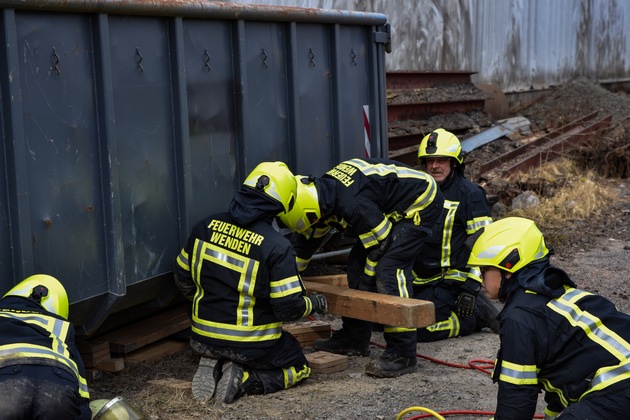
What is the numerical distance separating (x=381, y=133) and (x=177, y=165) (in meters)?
2.50

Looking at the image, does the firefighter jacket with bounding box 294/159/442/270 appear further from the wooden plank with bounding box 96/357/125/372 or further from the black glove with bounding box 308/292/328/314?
the wooden plank with bounding box 96/357/125/372

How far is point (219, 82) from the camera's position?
597 cm

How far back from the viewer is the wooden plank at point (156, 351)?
5883 millimetres

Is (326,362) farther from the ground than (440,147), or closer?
closer

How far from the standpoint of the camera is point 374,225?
6.03m

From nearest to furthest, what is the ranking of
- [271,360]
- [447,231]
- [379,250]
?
[271,360] → [379,250] → [447,231]

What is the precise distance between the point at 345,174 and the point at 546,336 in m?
2.46

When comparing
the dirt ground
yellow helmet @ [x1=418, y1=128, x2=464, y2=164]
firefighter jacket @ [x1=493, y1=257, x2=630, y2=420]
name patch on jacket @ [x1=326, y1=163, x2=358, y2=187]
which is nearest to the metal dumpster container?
the dirt ground

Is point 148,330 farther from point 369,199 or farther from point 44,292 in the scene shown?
point 44,292

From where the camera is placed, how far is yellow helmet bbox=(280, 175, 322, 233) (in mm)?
5777

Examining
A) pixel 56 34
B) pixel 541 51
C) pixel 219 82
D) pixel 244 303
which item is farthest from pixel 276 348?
pixel 541 51

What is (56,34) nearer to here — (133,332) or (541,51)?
(133,332)

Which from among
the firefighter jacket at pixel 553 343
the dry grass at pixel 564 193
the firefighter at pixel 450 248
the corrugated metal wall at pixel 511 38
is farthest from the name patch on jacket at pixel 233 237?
the dry grass at pixel 564 193

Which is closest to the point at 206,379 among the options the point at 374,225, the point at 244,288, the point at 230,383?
the point at 230,383
